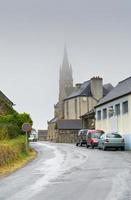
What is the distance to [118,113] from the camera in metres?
53.3

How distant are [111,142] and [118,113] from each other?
8.58 m

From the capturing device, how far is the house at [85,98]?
105 m

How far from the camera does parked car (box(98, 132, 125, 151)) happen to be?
44969mm

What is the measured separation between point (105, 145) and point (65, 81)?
132017mm

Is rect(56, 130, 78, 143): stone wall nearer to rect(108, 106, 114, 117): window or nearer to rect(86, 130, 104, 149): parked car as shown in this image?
rect(108, 106, 114, 117): window

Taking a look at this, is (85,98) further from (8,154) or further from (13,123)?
(8,154)

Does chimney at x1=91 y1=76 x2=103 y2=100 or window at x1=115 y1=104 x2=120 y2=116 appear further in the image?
chimney at x1=91 y1=76 x2=103 y2=100

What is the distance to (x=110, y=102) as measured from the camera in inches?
2213

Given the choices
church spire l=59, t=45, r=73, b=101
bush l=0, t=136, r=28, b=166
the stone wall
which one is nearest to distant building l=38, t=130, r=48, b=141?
church spire l=59, t=45, r=73, b=101

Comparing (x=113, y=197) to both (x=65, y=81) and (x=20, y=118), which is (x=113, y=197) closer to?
(x=20, y=118)

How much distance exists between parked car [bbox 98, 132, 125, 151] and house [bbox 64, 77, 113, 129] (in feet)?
170

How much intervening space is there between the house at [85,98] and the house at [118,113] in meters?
37.0

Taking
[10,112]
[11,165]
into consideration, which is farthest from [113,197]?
[10,112]

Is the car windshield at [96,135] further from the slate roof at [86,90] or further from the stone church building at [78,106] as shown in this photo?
the slate roof at [86,90]
